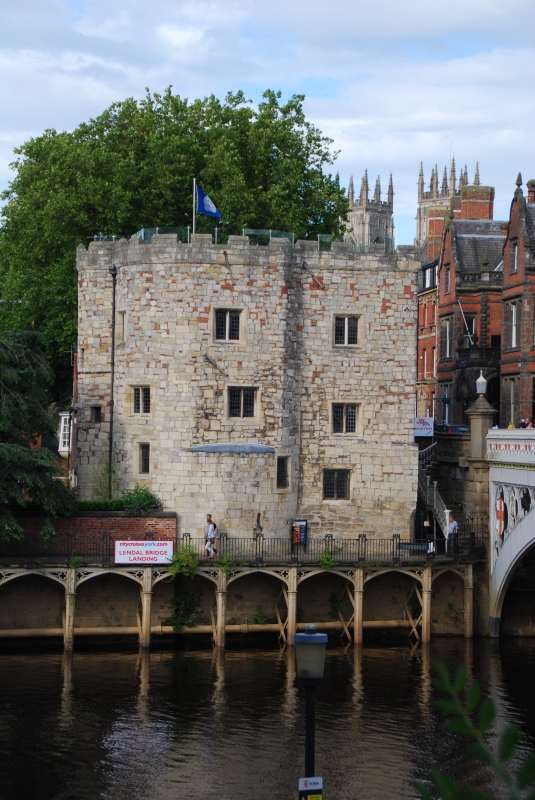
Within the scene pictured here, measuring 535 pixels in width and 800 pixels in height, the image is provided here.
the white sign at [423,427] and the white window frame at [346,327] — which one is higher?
the white window frame at [346,327]

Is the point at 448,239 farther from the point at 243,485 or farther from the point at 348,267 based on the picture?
the point at 243,485

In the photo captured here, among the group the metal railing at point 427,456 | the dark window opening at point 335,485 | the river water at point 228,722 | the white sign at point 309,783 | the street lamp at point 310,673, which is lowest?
the river water at point 228,722

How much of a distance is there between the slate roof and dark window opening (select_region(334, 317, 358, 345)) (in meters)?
19.7

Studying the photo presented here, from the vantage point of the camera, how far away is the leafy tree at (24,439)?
3694cm

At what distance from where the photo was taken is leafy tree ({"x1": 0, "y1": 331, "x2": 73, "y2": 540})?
3694 cm

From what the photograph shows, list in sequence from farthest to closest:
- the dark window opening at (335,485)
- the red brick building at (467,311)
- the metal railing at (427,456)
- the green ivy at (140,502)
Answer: the red brick building at (467,311) → the metal railing at (427,456) → the dark window opening at (335,485) → the green ivy at (140,502)

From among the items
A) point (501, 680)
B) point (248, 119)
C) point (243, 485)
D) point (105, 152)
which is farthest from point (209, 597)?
point (248, 119)

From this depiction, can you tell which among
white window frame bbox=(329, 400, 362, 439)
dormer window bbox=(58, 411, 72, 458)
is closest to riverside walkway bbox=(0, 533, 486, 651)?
white window frame bbox=(329, 400, 362, 439)

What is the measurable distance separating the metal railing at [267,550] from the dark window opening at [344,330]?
723 cm

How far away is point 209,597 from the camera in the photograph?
40.2 meters

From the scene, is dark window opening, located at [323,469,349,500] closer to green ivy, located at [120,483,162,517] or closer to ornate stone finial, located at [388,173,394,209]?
green ivy, located at [120,483,162,517]

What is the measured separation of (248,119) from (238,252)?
18365 millimetres

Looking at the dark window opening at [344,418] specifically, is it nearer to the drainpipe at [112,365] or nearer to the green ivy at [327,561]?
the green ivy at [327,561]

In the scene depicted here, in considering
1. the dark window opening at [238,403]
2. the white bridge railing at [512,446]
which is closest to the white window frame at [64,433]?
the dark window opening at [238,403]
